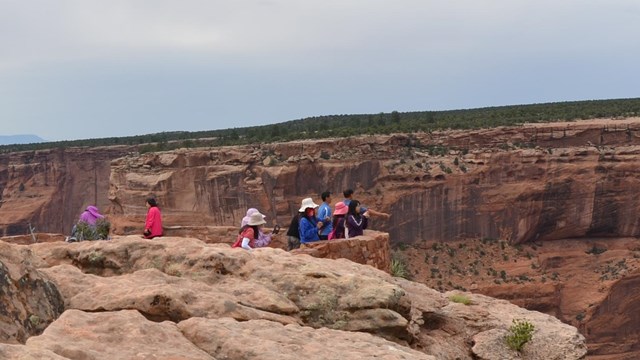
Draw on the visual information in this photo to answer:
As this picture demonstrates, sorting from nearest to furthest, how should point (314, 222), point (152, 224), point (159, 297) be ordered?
point (159, 297)
point (152, 224)
point (314, 222)

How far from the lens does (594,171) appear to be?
50.8 metres

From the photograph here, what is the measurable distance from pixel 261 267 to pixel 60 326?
125 inches

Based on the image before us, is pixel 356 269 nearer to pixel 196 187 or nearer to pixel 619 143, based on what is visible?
pixel 196 187

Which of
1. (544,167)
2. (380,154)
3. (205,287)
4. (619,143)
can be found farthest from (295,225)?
(619,143)

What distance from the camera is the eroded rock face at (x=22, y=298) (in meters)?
6.38

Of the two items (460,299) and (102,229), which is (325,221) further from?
(460,299)

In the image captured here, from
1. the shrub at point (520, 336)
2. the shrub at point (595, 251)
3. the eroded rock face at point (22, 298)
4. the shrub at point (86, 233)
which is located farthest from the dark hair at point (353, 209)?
the shrub at point (595, 251)

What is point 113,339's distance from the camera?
19.5 ft

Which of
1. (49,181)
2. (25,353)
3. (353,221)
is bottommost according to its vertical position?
(49,181)

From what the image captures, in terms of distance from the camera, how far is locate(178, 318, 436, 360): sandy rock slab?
632 cm

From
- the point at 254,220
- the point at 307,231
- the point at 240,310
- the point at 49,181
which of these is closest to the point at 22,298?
the point at 240,310

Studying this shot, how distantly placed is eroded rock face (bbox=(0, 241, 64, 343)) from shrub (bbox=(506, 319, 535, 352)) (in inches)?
206

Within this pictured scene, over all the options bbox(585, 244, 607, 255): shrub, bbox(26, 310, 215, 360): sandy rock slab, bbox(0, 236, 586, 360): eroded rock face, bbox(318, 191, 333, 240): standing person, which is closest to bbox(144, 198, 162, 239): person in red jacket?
bbox(0, 236, 586, 360): eroded rock face

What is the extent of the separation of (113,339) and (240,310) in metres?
1.83
